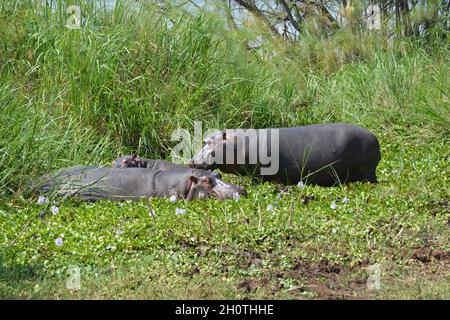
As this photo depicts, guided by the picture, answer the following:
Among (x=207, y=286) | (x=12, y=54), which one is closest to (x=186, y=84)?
(x=12, y=54)

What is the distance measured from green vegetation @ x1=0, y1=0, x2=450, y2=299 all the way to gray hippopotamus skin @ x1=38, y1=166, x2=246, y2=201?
0.18m

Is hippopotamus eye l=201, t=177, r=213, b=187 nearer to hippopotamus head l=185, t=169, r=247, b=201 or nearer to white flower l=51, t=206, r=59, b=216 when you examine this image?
hippopotamus head l=185, t=169, r=247, b=201

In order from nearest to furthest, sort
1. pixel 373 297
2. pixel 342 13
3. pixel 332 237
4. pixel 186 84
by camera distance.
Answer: pixel 373 297 → pixel 332 237 → pixel 186 84 → pixel 342 13

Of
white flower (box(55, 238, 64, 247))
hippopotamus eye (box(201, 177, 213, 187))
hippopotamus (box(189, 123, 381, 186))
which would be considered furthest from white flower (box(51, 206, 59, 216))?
hippopotamus (box(189, 123, 381, 186))

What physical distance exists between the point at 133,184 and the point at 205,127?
6.82 ft

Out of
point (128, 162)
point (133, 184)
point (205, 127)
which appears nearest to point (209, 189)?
point (133, 184)

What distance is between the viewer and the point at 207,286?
15.7ft

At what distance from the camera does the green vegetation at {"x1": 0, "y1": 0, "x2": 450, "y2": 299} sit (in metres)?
5.12

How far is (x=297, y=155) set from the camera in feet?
26.9

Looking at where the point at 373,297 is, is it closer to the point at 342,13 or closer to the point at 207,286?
the point at 207,286

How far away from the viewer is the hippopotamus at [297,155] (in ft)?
26.8

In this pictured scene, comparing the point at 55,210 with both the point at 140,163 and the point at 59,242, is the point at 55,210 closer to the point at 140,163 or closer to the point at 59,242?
the point at 59,242

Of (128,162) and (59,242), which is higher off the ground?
(128,162)

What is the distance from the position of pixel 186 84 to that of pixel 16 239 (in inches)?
163
